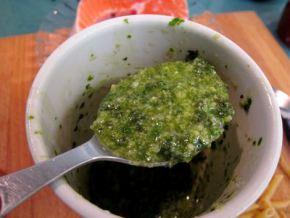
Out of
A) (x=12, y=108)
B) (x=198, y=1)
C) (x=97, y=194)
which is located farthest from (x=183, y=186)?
(x=198, y=1)

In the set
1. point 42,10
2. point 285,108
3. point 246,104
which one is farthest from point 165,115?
point 42,10

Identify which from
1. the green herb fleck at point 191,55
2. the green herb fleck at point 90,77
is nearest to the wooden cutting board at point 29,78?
the green herb fleck at point 90,77

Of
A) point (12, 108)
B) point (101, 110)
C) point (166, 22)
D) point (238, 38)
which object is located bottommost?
point (12, 108)

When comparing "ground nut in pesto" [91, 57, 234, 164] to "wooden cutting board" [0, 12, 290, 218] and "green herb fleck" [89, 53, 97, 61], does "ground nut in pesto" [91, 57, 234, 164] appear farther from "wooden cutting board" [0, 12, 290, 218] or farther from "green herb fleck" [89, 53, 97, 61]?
"wooden cutting board" [0, 12, 290, 218]

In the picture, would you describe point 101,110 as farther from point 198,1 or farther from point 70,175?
point 198,1

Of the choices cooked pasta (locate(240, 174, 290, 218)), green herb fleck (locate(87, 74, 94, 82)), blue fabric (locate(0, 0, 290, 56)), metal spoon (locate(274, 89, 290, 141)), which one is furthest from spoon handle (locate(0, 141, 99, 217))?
blue fabric (locate(0, 0, 290, 56))

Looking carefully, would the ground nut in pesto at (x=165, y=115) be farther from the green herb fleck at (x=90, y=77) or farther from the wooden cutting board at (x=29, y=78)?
the wooden cutting board at (x=29, y=78)

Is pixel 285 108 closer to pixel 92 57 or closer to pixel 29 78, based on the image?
pixel 92 57
